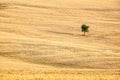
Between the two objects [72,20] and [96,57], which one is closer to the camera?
[96,57]

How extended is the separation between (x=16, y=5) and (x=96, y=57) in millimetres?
42391

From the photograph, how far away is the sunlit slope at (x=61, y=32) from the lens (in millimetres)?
37656

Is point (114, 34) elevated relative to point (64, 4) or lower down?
lower down

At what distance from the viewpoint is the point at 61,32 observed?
58812mm

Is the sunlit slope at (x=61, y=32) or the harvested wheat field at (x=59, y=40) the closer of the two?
the harvested wheat field at (x=59, y=40)

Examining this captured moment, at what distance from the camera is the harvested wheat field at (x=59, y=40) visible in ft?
72.6

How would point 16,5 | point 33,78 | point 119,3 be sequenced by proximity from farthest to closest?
point 119,3
point 16,5
point 33,78

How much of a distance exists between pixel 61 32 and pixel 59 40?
777 cm

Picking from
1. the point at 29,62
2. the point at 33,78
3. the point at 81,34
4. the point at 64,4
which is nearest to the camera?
the point at 33,78

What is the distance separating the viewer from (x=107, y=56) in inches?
1522

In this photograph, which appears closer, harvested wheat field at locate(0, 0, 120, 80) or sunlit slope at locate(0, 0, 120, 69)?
harvested wheat field at locate(0, 0, 120, 80)

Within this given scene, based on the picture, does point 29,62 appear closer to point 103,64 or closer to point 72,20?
point 103,64

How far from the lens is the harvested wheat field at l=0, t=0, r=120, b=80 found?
22141mm

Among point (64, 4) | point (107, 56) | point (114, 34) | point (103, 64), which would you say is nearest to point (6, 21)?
point (114, 34)
